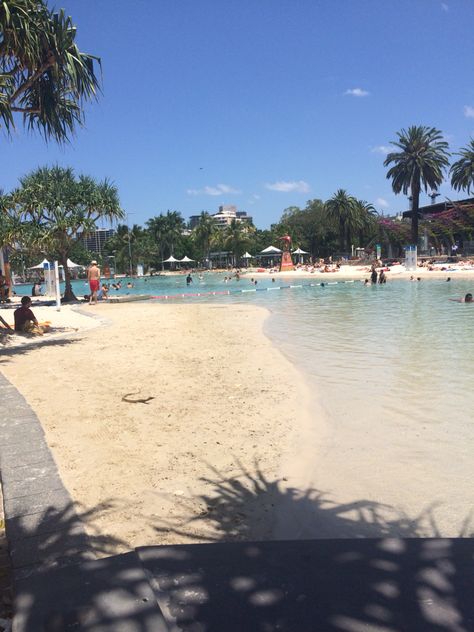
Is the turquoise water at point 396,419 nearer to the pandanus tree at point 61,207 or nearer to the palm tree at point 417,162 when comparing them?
the pandanus tree at point 61,207

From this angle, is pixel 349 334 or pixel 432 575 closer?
pixel 432 575

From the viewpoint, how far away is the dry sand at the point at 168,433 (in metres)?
3.75

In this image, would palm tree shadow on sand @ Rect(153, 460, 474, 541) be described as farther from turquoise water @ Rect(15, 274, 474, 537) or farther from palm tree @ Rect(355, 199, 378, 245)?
palm tree @ Rect(355, 199, 378, 245)

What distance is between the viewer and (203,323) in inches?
671

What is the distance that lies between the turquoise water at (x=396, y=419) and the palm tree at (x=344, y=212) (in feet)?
206

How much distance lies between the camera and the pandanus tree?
24062 mm

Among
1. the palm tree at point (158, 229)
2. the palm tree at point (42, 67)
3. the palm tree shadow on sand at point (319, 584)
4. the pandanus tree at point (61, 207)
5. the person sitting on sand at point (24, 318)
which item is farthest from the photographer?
the palm tree at point (158, 229)

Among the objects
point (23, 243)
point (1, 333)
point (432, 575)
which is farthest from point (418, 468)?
point (23, 243)

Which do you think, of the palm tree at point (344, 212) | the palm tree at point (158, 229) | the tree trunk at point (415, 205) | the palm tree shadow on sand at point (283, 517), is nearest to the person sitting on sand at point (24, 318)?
the palm tree shadow on sand at point (283, 517)

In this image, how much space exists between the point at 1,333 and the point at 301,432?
9.32 meters

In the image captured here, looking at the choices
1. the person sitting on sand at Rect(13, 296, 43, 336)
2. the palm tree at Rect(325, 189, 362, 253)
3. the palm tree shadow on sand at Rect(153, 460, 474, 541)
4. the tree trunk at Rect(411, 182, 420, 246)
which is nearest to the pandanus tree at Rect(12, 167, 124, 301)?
the person sitting on sand at Rect(13, 296, 43, 336)

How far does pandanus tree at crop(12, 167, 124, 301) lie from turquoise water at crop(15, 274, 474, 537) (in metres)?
14.7

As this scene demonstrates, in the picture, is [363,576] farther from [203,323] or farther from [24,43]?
[203,323]

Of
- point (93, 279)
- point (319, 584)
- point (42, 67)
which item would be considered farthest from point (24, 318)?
point (93, 279)
